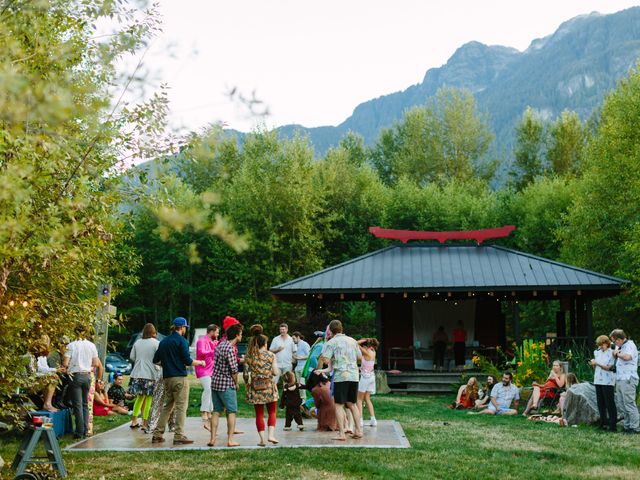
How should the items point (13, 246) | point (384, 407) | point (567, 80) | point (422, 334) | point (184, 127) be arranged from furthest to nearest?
point (567, 80), point (422, 334), point (384, 407), point (184, 127), point (13, 246)

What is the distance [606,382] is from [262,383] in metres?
5.53

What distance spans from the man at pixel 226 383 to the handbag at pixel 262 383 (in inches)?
10.8

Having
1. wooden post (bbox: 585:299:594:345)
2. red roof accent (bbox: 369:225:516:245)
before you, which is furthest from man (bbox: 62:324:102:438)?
wooden post (bbox: 585:299:594:345)

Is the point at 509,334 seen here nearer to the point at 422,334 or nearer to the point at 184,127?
the point at 422,334

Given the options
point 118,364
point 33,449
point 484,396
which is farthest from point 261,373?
point 118,364

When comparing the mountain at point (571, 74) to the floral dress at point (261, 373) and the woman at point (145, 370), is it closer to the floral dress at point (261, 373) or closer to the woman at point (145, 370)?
the woman at point (145, 370)

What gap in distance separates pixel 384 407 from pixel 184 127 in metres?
10.8

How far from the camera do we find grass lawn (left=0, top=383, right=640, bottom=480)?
26.0 feet

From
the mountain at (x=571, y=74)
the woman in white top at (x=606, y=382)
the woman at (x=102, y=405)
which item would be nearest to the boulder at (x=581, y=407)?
the woman in white top at (x=606, y=382)

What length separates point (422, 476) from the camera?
25.4 feet

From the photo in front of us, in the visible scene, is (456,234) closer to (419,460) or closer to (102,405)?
(102,405)

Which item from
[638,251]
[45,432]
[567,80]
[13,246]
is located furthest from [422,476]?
[567,80]

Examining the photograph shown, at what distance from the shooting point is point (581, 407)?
495 inches

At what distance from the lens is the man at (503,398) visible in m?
14.7
